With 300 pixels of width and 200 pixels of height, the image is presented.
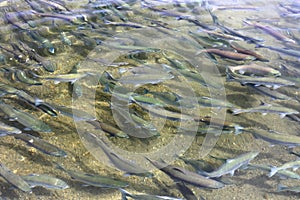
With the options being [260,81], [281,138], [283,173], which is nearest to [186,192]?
[283,173]

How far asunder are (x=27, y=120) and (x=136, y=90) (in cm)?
195

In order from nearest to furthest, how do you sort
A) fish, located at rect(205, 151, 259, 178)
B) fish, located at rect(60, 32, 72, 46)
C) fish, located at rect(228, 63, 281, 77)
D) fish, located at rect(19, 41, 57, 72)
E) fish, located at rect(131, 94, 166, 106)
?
fish, located at rect(205, 151, 259, 178), fish, located at rect(131, 94, 166, 106), fish, located at rect(19, 41, 57, 72), fish, located at rect(228, 63, 281, 77), fish, located at rect(60, 32, 72, 46)

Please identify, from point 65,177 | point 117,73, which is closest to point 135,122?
point 65,177

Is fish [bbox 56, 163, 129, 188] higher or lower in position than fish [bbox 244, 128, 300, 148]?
higher

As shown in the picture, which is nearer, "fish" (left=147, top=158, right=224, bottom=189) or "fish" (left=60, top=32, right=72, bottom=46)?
"fish" (left=147, top=158, right=224, bottom=189)

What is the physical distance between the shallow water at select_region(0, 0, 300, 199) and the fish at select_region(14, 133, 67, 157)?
27 centimetres

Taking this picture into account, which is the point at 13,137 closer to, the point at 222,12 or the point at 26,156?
the point at 26,156

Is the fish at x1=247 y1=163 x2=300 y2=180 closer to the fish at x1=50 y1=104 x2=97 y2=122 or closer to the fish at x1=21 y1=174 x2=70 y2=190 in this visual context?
the fish at x1=50 y1=104 x2=97 y2=122

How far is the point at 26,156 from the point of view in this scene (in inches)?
158

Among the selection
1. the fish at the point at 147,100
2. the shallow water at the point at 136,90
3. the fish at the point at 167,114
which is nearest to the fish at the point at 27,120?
the shallow water at the point at 136,90

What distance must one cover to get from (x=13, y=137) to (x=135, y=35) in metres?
3.85

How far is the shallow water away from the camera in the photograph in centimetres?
394

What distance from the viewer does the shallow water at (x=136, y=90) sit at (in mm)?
3939

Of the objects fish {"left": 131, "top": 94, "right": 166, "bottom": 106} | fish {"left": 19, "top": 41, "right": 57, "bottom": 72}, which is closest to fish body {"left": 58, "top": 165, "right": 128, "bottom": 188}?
fish {"left": 131, "top": 94, "right": 166, "bottom": 106}
